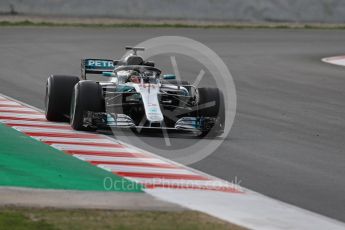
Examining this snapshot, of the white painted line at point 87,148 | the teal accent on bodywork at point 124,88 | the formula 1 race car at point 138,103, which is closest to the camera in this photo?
the white painted line at point 87,148

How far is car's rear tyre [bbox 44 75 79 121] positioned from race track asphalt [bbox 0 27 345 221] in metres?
1.69

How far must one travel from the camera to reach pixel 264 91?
22172mm

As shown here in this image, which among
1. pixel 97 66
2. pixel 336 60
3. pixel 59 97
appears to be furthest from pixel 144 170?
pixel 336 60

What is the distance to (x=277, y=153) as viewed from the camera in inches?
526

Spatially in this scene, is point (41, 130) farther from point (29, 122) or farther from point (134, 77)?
point (134, 77)

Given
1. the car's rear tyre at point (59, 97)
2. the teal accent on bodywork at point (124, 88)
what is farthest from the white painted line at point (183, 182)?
the car's rear tyre at point (59, 97)

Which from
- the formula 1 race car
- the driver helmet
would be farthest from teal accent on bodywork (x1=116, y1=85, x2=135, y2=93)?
the driver helmet

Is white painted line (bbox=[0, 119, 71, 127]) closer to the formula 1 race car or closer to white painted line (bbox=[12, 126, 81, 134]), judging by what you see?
the formula 1 race car

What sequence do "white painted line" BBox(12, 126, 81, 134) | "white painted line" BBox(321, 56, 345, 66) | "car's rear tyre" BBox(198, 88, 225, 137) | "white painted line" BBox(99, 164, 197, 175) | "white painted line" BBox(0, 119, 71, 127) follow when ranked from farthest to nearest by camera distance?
"white painted line" BBox(321, 56, 345, 66) < "white painted line" BBox(0, 119, 71, 127) < "car's rear tyre" BBox(198, 88, 225, 137) < "white painted line" BBox(12, 126, 81, 134) < "white painted line" BBox(99, 164, 197, 175)

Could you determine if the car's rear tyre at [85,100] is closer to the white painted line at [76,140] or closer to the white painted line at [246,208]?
the white painted line at [76,140]

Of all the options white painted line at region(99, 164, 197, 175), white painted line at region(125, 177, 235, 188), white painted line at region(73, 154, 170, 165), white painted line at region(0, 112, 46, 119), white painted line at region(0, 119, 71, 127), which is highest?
white painted line at region(0, 112, 46, 119)

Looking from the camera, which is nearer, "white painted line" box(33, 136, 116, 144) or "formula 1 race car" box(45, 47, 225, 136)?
"white painted line" box(33, 136, 116, 144)

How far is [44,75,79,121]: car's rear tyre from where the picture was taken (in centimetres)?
1542

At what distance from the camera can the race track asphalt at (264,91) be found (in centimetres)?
1147
